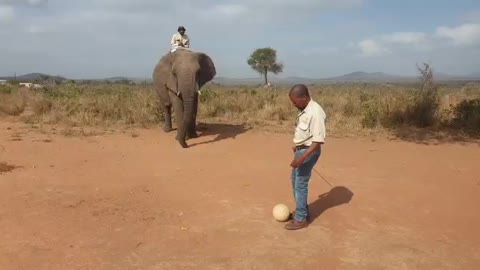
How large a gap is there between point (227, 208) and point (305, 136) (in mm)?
1531

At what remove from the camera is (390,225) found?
5363 millimetres

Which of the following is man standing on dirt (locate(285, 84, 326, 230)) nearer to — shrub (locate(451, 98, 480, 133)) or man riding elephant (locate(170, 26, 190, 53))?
man riding elephant (locate(170, 26, 190, 53))

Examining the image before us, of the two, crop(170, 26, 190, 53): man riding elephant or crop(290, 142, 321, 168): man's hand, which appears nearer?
crop(290, 142, 321, 168): man's hand

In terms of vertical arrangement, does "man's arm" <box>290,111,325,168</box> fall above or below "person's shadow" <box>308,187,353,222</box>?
above

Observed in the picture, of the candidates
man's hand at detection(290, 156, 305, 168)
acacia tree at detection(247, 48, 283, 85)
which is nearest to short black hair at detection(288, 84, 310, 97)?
man's hand at detection(290, 156, 305, 168)

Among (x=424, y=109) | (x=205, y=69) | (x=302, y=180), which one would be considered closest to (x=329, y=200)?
(x=302, y=180)

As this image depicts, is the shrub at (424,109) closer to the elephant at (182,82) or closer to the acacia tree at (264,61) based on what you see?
the elephant at (182,82)

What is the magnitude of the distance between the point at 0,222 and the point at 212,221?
2.32 meters

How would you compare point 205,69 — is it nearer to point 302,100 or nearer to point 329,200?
point 329,200

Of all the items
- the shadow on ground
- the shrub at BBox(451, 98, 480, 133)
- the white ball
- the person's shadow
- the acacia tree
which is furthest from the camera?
the acacia tree

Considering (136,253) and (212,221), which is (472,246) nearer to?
(212,221)

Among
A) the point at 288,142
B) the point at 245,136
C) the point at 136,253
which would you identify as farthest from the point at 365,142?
the point at 136,253

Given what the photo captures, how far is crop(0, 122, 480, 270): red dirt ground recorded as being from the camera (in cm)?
450

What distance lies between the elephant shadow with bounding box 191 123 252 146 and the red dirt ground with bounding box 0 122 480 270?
1.31 m
